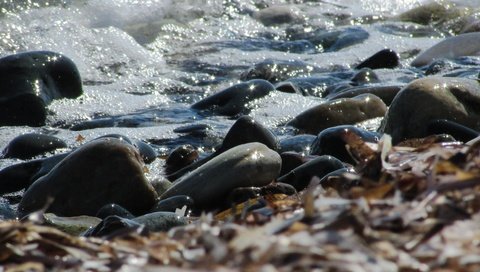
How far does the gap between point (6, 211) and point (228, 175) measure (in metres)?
1.18

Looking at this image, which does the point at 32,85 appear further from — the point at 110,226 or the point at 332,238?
the point at 332,238

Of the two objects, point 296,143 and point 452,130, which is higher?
point 452,130

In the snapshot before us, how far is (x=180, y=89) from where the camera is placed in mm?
8188

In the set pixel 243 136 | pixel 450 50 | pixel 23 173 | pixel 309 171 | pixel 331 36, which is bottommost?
pixel 331 36

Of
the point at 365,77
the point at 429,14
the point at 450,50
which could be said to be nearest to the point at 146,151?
the point at 365,77

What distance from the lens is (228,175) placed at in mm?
4379

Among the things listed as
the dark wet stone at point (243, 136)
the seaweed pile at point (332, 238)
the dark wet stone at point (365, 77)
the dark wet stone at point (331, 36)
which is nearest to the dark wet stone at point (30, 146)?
the dark wet stone at point (243, 136)

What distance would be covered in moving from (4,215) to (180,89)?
3806mm

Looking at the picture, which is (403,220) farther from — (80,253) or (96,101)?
(96,101)

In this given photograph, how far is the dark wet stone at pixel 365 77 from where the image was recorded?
25.8 feet

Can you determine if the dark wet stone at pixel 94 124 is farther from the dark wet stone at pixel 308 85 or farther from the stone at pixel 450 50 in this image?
the stone at pixel 450 50

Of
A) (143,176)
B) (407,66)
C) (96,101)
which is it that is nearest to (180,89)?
(96,101)

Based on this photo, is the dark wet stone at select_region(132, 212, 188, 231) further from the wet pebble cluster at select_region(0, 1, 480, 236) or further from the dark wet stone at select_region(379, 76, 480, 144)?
the dark wet stone at select_region(379, 76, 480, 144)

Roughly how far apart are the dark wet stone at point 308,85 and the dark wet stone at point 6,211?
317 centimetres
